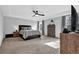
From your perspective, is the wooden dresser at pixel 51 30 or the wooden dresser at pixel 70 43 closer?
the wooden dresser at pixel 70 43

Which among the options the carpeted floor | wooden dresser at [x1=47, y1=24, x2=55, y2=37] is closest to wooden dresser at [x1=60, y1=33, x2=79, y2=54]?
the carpeted floor

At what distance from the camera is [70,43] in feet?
8.59

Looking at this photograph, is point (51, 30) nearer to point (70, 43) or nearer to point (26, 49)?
point (26, 49)

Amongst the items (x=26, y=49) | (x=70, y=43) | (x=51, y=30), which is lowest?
(x=26, y=49)

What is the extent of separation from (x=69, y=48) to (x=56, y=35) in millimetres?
6567

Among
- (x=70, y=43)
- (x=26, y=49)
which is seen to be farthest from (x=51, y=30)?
(x=70, y=43)

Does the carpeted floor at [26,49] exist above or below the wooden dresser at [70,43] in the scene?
below

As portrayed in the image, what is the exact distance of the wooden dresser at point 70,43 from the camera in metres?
2.40

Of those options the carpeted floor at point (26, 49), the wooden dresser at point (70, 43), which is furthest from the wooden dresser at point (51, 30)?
the wooden dresser at point (70, 43)

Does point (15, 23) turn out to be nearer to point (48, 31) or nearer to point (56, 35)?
point (48, 31)

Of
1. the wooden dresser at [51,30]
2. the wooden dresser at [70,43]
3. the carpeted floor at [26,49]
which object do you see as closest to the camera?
the wooden dresser at [70,43]

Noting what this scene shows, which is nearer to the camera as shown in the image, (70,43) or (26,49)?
(70,43)

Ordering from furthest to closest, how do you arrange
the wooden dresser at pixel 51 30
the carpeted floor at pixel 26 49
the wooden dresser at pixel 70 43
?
the wooden dresser at pixel 51 30 → the carpeted floor at pixel 26 49 → the wooden dresser at pixel 70 43

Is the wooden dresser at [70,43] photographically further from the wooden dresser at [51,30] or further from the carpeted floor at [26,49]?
the wooden dresser at [51,30]
